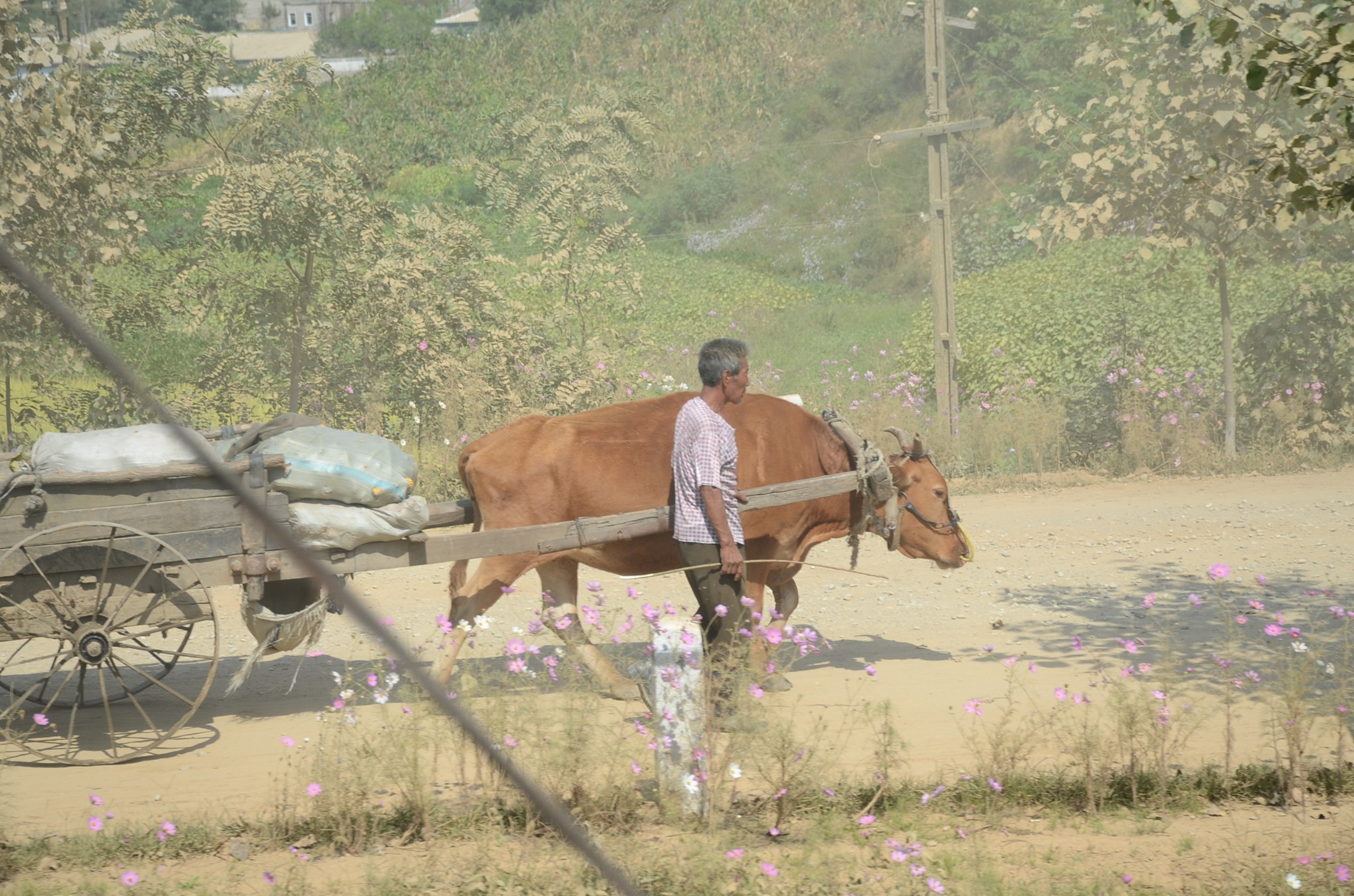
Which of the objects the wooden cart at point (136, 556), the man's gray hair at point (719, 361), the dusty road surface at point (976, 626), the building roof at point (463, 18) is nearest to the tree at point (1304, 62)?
the dusty road surface at point (976, 626)

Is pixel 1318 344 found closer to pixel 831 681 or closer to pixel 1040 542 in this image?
pixel 1040 542

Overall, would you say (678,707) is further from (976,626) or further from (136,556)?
(976,626)

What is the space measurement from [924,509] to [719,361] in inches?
83.4

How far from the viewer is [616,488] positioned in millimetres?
6730

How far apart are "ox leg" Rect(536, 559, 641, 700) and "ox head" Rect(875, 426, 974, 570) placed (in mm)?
1825

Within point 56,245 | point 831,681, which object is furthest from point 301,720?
point 56,245

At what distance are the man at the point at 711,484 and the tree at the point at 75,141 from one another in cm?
669

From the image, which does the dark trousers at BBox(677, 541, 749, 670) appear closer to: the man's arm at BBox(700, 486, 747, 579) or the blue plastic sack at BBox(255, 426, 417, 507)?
the man's arm at BBox(700, 486, 747, 579)

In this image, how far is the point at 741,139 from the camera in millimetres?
34594

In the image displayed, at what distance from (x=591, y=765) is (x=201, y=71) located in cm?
925

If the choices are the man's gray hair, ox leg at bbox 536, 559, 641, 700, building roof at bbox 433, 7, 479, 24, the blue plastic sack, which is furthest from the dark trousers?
building roof at bbox 433, 7, 479, 24

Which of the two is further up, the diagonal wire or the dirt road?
the diagonal wire

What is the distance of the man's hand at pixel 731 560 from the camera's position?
5852 millimetres

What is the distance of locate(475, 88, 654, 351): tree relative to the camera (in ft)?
43.2
